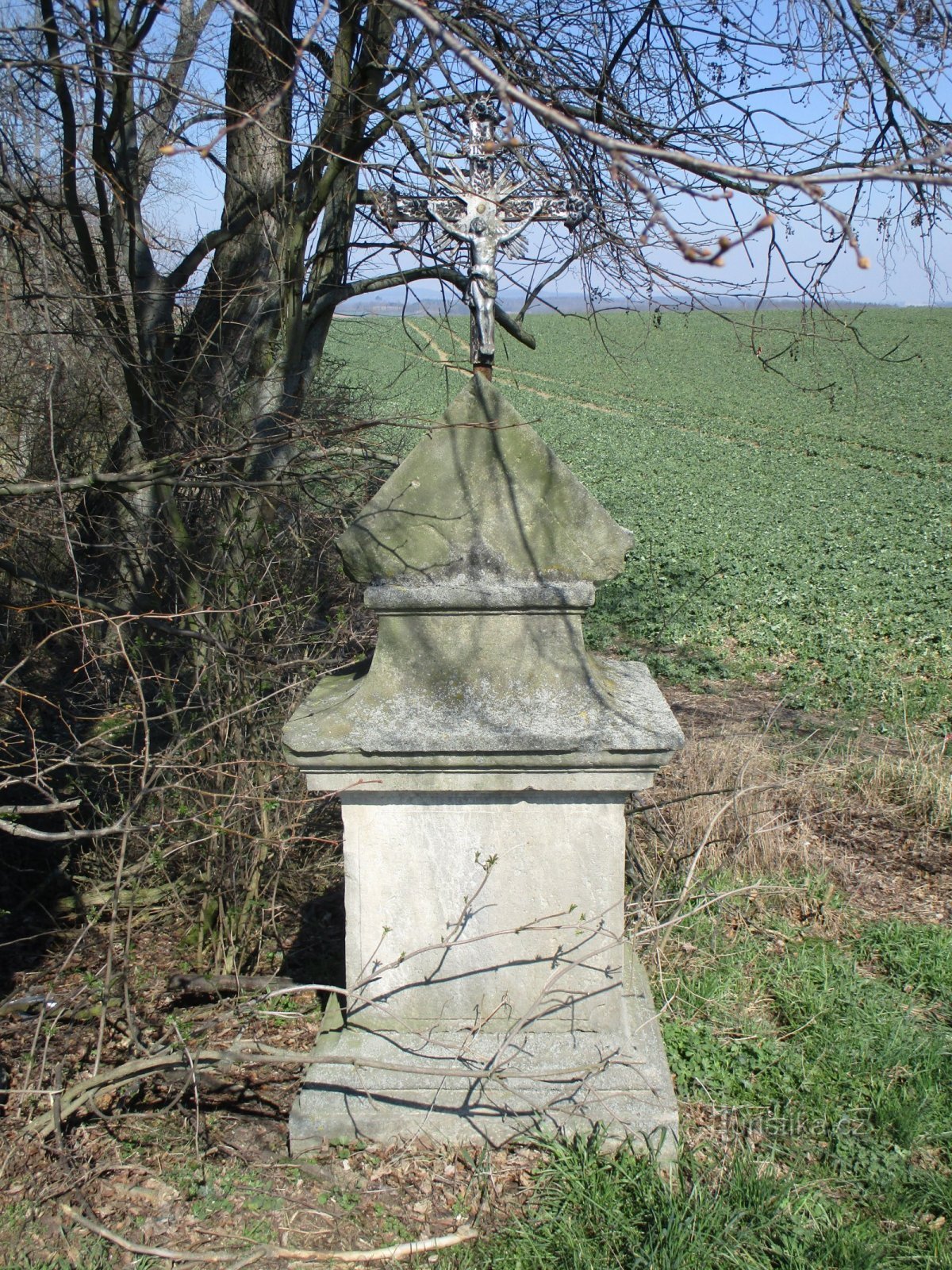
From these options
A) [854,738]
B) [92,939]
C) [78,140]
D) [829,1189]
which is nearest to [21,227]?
[78,140]

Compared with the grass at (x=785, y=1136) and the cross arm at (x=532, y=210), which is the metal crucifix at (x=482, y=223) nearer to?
the cross arm at (x=532, y=210)

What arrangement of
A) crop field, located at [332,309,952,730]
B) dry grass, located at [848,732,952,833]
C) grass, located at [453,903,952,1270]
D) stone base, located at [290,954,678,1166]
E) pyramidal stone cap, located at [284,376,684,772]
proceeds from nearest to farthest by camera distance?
1. grass, located at [453,903,952,1270]
2. pyramidal stone cap, located at [284,376,684,772]
3. stone base, located at [290,954,678,1166]
4. dry grass, located at [848,732,952,833]
5. crop field, located at [332,309,952,730]

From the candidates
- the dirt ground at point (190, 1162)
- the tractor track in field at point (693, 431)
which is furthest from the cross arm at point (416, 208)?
the tractor track in field at point (693, 431)

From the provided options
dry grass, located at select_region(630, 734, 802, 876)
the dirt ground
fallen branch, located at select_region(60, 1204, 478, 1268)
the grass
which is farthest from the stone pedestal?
dry grass, located at select_region(630, 734, 802, 876)

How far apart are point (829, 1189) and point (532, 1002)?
95 cm

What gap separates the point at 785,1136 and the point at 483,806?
1313 millimetres

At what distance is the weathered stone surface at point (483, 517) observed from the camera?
9.75 feet

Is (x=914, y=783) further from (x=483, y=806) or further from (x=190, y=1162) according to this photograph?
(x=190, y=1162)

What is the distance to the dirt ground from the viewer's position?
2.79 metres

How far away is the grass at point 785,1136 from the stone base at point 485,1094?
0.11 meters

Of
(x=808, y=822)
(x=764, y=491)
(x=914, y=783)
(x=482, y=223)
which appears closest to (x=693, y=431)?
(x=764, y=491)

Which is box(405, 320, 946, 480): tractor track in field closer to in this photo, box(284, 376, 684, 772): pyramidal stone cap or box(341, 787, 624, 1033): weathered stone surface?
box(284, 376, 684, 772): pyramidal stone cap

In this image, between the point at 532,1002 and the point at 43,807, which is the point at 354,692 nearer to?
the point at 43,807

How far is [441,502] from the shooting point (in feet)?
9.80
